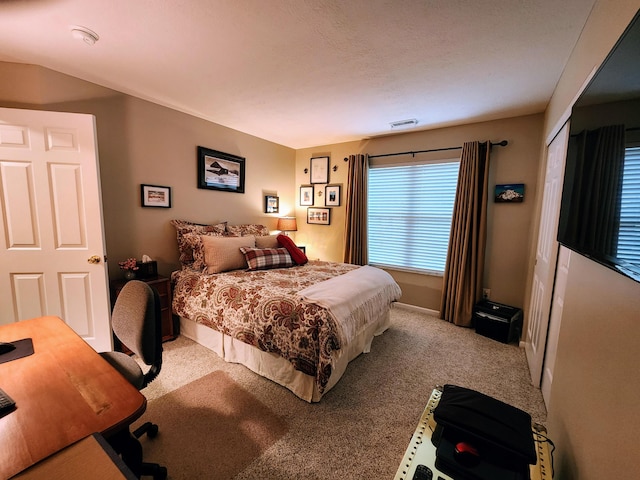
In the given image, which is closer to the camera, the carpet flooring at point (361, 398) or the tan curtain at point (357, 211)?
the carpet flooring at point (361, 398)

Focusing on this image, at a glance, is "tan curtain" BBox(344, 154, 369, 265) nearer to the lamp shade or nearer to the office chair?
the lamp shade

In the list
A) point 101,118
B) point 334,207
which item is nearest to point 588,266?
point 334,207

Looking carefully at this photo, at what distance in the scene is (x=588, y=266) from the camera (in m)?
1.19

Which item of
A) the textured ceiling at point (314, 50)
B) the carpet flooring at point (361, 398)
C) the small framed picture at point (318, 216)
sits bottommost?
the carpet flooring at point (361, 398)

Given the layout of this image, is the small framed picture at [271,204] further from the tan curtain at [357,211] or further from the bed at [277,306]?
the tan curtain at [357,211]

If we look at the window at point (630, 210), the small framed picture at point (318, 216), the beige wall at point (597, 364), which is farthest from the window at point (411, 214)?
the window at point (630, 210)

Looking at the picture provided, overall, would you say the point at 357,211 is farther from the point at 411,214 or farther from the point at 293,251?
the point at 293,251

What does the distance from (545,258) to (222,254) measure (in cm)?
307

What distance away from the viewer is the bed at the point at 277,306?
6.18ft

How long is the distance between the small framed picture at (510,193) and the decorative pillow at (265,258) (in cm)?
264

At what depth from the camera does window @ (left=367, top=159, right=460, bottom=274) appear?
354 centimetres

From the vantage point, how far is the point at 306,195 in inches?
187

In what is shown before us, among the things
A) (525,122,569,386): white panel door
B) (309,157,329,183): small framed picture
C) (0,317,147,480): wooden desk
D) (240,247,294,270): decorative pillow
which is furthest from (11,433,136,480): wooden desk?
(309,157,329,183): small framed picture

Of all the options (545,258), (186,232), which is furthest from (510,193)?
(186,232)
